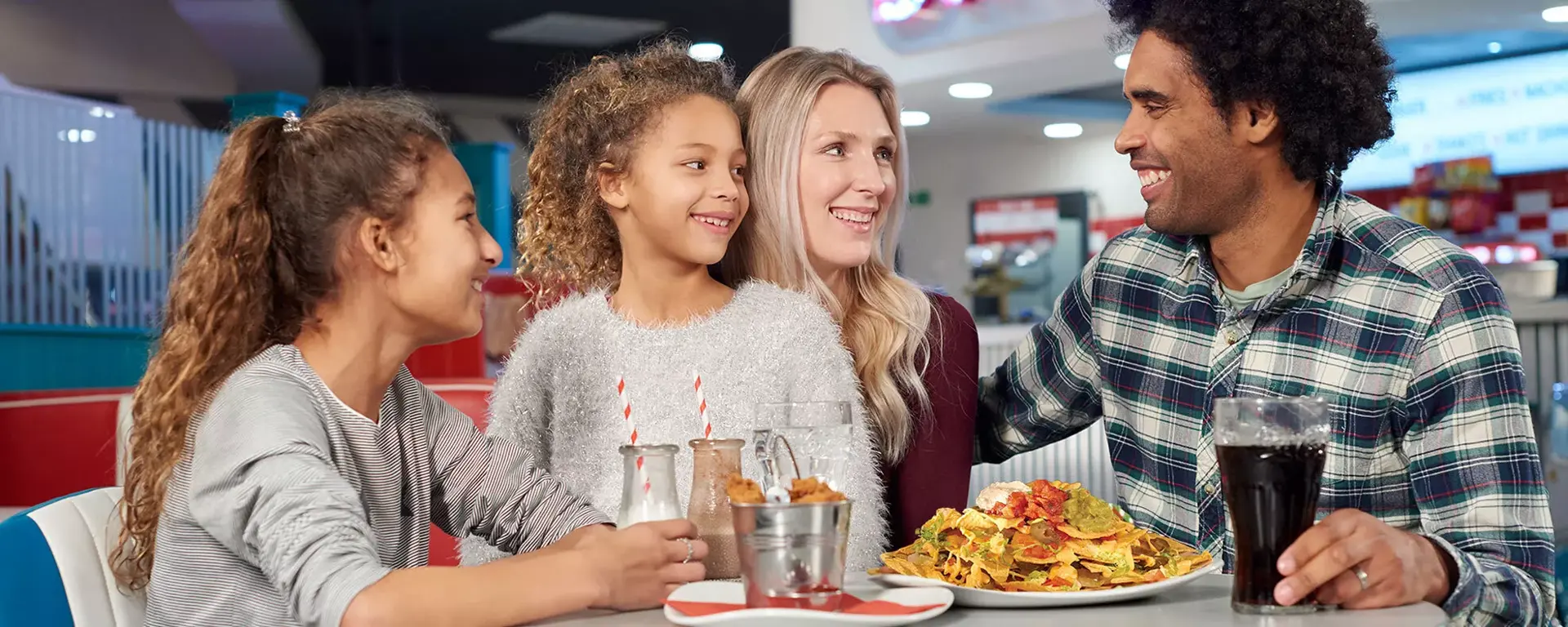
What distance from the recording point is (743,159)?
1.89 metres

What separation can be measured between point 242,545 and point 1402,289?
53.0 inches

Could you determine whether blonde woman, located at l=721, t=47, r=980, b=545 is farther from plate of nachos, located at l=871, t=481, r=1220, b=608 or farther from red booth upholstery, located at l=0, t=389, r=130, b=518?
red booth upholstery, located at l=0, t=389, r=130, b=518

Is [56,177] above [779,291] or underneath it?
above

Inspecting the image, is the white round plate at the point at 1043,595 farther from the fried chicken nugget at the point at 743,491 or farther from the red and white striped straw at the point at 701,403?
the red and white striped straw at the point at 701,403

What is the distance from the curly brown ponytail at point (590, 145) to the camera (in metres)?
1.88

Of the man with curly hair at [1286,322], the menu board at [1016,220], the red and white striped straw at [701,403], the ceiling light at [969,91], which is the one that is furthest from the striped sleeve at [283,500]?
the menu board at [1016,220]

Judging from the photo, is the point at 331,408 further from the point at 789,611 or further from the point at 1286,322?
the point at 1286,322

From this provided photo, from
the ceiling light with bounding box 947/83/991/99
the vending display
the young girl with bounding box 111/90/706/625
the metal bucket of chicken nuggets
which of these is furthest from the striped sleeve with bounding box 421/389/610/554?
the vending display

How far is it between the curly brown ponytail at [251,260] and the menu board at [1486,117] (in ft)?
24.0

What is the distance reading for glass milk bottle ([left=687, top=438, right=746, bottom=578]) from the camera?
1271mm

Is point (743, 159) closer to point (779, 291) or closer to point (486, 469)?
point (779, 291)

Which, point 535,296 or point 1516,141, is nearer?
point 535,296

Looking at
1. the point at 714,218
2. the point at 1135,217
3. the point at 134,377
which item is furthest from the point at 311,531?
the point at 1135,217

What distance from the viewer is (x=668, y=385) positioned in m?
1.77
